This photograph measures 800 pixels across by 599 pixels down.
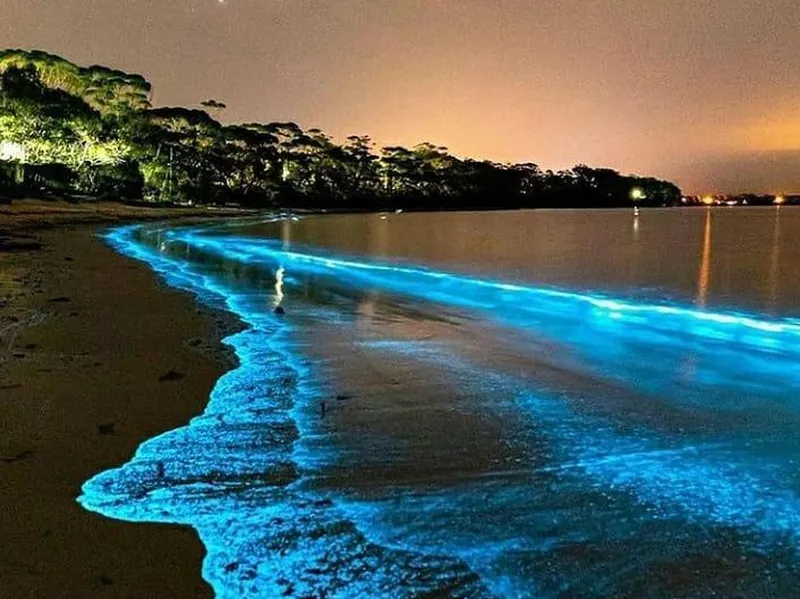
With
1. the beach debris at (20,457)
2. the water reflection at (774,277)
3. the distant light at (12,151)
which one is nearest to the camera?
the beach debris at (20,457)

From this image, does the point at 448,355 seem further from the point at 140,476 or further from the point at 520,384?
the point at 140,476

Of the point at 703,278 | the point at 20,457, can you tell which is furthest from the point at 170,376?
the point at 703,278

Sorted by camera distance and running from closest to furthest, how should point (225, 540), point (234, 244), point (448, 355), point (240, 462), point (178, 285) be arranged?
point (225, 540) < point (240, 462) < point (448, 355) < point (178, 285) < point (234, 244)

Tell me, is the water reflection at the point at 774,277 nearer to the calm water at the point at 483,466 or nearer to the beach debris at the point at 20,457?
the calm water at the point at 483,466

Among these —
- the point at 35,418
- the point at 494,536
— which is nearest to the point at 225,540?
the point at 494,536

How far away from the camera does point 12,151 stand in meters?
48.7

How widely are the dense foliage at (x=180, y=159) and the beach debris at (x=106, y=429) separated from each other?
37281mm

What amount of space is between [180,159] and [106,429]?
76719mm

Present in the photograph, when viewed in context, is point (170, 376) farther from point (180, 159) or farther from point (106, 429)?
point (180, 159)

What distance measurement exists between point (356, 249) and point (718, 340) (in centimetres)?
2085

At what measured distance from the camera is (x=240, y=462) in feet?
13.3

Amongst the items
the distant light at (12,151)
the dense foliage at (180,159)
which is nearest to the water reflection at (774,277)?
the dense foliage at (180,159)

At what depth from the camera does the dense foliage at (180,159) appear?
4928 centimetres

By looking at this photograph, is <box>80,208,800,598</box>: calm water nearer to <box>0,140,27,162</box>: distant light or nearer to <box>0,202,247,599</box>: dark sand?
<box>0,202,247,599</box>: dark sand
